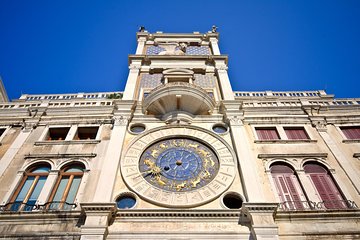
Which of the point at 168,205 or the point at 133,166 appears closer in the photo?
the point at 168,205

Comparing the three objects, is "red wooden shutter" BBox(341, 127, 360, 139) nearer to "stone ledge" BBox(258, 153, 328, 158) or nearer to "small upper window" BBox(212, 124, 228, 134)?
"stone ledge" BBox(258, 153, 328, 158)

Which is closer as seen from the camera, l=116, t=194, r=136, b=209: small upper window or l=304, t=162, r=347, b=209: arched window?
l=116, t=194, r=136, b=209: small upper window

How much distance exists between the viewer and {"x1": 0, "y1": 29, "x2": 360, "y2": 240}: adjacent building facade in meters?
10.8

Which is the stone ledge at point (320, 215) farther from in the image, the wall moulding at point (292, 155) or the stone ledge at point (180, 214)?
the wall moulding at point (292, 155)

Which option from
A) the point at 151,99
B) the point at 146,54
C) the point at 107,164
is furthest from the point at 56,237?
the point at 146,54

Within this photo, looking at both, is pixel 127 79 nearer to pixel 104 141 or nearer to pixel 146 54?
pixel 146 54

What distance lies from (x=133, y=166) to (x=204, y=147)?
367 cm

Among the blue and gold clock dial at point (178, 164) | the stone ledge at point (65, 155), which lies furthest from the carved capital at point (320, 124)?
the stone ledge at point (65, 155)

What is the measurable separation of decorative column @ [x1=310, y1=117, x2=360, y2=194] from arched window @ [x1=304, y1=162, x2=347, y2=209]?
0.80 meters

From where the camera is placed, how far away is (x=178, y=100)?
54.2ft

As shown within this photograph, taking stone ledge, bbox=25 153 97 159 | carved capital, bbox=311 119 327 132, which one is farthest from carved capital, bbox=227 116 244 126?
stone ledge, bbox=25 153 97 159

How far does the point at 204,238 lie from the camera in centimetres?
1026

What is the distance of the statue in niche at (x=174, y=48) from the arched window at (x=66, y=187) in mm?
12364

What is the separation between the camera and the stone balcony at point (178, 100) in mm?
16469
